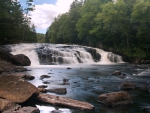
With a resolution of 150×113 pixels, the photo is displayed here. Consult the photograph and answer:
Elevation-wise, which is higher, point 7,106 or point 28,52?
point 28,52

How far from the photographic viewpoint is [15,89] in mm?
8164

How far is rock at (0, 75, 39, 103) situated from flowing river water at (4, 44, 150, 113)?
0.75 metres

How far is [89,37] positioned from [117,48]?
11.3 m

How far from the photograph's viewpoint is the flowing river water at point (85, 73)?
900cm

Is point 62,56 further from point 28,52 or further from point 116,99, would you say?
point 116,99

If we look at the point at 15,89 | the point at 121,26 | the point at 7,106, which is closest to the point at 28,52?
the point at 121,26

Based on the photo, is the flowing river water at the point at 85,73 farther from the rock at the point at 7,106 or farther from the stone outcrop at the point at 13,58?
the stone outcrop at the point at 13,58

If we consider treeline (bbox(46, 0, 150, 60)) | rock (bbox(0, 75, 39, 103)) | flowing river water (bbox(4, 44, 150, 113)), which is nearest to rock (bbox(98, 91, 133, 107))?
flowing river water (bbox(4, 44, 150, 113))

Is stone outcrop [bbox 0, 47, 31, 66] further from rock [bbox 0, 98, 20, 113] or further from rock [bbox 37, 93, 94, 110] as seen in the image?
rock [bbox 0, 98, 20, 113]

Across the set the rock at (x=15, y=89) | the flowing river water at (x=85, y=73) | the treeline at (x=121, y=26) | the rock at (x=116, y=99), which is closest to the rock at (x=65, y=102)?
the flowing river water at (x=85, y=73)

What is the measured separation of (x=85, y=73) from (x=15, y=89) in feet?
43.7

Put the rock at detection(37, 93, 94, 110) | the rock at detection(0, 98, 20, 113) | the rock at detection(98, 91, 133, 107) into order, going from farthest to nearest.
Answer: the rock at detection(98, 91, 133, 107)
the rock at detection(37, 93, 94, 110)
the rock at detection(0, 98, 20, 113)

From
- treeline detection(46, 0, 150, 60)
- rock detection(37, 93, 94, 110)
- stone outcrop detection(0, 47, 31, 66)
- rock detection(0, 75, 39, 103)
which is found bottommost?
rock detection(37, 93, 94, 110)

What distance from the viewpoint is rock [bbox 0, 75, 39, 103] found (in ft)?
26.0
